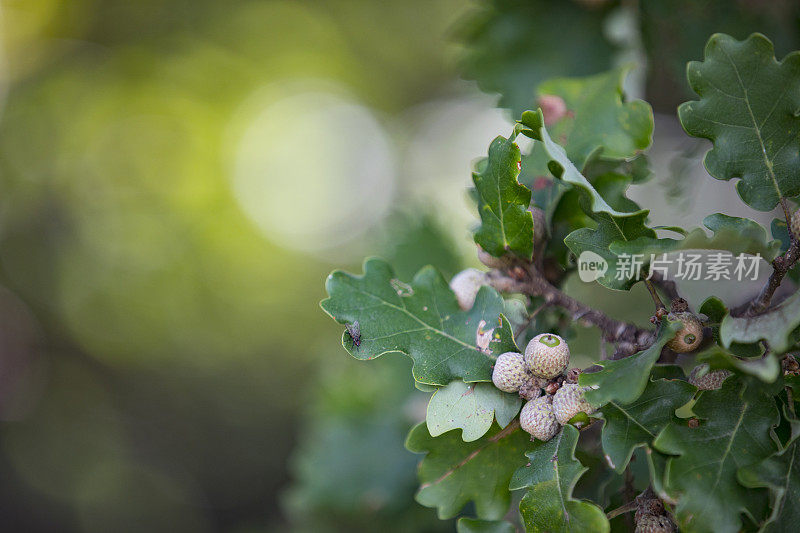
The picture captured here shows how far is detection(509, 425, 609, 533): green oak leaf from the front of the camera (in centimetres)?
55

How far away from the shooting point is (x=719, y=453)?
1.79ft

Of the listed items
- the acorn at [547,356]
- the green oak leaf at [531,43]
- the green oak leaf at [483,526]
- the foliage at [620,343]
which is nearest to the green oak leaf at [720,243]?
the foliage at [620,343]

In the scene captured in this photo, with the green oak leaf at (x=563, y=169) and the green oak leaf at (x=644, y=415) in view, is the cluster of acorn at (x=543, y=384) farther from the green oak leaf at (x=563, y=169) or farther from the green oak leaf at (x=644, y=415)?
the green oak leaf at (x=563, y=169)

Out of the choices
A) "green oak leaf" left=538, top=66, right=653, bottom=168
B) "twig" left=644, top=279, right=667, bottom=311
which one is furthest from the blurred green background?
"twig" left=644, top=279, right=667, bottom=311

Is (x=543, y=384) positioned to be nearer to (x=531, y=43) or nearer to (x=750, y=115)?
(x=750, y=115)

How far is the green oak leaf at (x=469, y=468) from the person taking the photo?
67cm

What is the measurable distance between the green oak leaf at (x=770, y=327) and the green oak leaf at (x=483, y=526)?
31 cm

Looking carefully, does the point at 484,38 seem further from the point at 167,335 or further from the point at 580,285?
the point at 167,335

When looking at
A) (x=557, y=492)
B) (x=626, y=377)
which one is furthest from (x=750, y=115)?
(x=557, y=492)

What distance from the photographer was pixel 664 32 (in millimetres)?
1229

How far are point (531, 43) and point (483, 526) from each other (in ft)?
3.09

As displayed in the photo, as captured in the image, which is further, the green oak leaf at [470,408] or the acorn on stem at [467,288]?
the acorn on stem at [467,288]

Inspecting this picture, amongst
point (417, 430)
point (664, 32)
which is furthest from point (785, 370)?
point (664, 32)

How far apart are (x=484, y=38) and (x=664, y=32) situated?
0.36m
